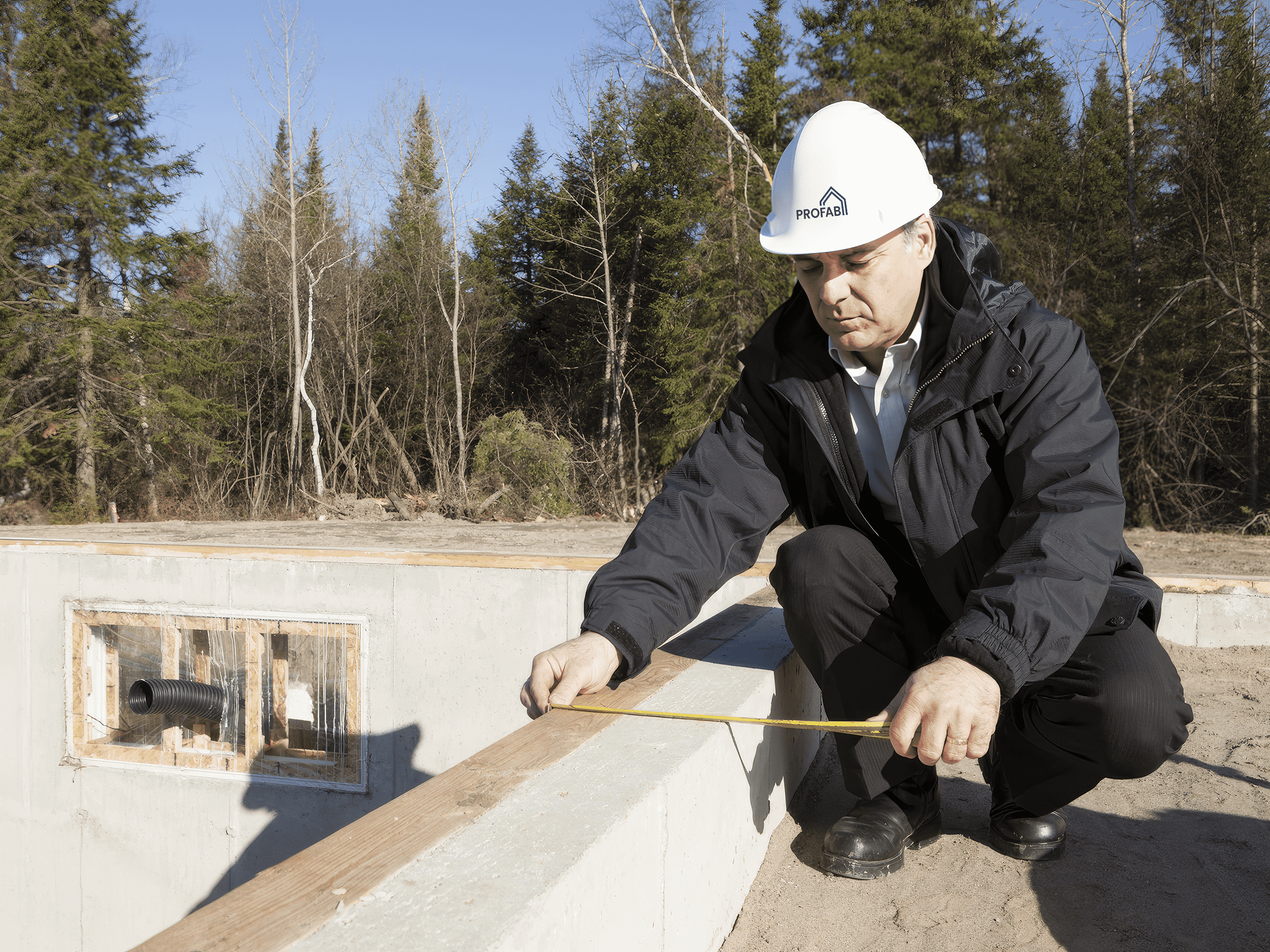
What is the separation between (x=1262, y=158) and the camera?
10.4m

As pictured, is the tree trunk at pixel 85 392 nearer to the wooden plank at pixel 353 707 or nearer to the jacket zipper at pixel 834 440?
the wooden plank at pixel 353 707

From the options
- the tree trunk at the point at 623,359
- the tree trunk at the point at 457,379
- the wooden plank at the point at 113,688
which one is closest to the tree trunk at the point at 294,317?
the tree trunk at the point at 457,379

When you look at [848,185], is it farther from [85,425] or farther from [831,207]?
[85,425]

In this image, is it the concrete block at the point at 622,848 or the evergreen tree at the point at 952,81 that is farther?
the evergreen tree at the point at 952,81

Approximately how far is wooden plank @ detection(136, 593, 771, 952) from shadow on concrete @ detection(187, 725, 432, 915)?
16.7 ft

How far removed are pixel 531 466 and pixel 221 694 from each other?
20.4 feet

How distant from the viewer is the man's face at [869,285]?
1.72 metres

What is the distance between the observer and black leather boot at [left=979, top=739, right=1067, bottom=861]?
1876 millimetres

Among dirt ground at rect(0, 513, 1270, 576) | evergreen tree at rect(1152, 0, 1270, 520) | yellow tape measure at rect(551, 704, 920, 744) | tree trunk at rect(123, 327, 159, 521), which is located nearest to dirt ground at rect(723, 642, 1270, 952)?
yellow tape measure at rect(551, 704, 920, 744)


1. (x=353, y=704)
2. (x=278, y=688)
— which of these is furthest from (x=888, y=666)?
(x=278, y=688)

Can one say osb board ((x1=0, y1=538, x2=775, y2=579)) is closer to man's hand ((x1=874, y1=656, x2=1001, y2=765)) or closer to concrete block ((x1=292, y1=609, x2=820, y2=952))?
concrete block ((x1=292, y1=609, x2=820, y2=952))

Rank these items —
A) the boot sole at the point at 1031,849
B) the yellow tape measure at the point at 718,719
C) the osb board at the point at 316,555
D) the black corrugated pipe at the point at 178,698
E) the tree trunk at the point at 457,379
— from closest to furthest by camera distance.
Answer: the yellow tape measure at the point at 718,719 < the boot sole at the point at 1031,849 < the osb board at the point at 316,555 < the black corrugated pipe at the point at 178,698 < the tree trunk at the point at 457,379

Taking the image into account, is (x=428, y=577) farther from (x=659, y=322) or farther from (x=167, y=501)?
(x=167, y=501)

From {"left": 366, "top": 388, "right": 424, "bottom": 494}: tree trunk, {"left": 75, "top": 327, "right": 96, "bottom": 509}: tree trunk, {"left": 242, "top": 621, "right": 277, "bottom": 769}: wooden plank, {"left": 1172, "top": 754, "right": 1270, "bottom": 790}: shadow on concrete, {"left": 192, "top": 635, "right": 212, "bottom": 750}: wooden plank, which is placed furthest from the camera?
{"left": 366, "top": 388, "right": 424, "bottom": 494}: tree trunk
